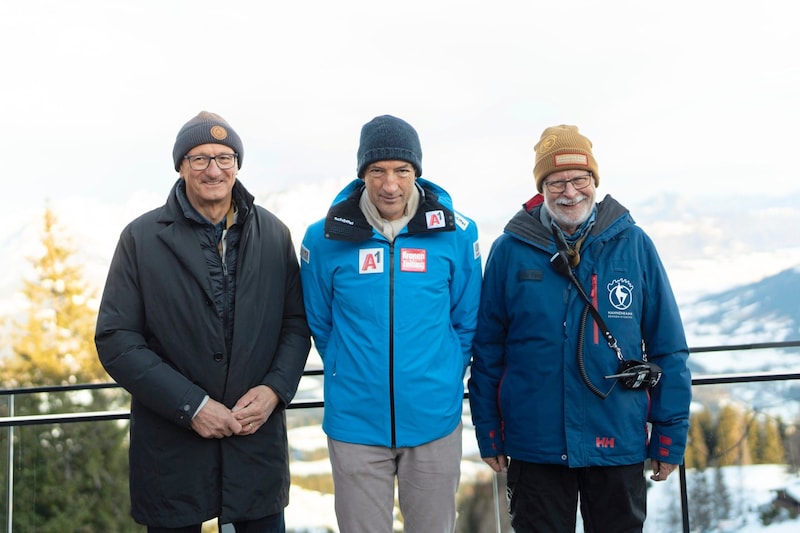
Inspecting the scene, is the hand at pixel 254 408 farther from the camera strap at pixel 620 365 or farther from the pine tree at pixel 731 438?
the pine tree at pixel 731 438

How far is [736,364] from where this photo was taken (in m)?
7.29

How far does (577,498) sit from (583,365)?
42cm

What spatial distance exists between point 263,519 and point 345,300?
72 cm

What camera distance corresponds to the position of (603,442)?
2383 millimetres

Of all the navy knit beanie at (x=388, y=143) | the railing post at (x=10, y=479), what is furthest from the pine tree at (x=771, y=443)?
the railing post at (x=10, y=479)

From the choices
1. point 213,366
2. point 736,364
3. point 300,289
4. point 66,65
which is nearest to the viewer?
point 213,366

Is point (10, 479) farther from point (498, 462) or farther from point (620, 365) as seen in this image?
point (620, 365)

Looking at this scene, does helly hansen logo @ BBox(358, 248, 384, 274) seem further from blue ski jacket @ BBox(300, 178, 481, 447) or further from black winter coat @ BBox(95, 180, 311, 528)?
black winter coat @ BBox(95, 180, 311, 528)

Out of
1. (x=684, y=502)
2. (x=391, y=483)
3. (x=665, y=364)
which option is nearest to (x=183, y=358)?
(x=391, y=483)

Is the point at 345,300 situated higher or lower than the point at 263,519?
higher

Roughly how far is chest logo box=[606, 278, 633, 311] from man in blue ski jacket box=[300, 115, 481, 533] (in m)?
0.41

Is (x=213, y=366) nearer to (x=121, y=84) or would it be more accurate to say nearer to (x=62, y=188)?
(x=121, y=84)

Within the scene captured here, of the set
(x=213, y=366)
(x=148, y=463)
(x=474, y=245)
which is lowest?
(x=148, y=463)

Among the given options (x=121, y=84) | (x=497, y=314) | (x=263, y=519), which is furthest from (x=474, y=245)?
(x=121, y=84)
